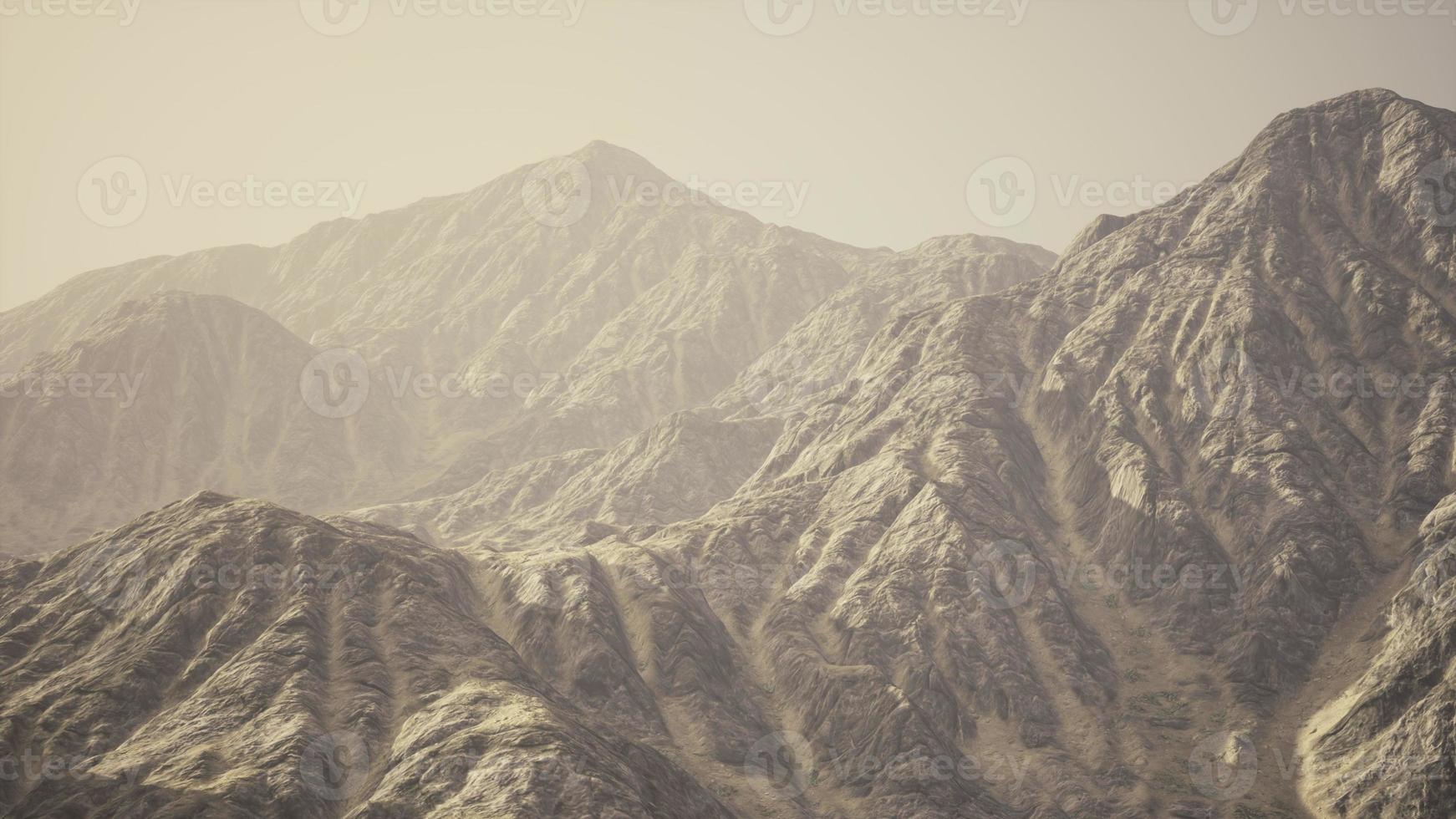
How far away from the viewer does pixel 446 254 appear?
198m

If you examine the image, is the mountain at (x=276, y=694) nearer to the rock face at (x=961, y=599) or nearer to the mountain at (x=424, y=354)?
the rock face at (x=961, y=599)

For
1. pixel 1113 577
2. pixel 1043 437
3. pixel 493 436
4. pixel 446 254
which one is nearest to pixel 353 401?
pixel 493 436

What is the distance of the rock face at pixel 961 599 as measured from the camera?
35.8 meters

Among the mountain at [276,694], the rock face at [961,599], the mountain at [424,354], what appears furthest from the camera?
the mountain at [424,354]

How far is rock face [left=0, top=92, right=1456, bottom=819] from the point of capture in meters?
35.8

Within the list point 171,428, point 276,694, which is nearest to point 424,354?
point 171,428

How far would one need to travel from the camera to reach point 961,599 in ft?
193

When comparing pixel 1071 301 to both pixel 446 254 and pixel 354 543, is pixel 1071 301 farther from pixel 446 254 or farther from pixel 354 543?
pixel 446 254

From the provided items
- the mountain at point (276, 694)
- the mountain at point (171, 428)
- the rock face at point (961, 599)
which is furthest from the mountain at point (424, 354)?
the mountain at point (276, 694)

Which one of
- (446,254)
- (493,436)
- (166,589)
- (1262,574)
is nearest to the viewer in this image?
(166,589)

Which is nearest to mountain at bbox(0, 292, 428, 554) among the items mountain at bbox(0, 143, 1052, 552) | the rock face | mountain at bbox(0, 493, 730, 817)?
mountain at bbox(0, 143, 1052, 552)

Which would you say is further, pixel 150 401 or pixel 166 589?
pixel 150 401

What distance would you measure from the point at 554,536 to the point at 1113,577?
58.1 meters

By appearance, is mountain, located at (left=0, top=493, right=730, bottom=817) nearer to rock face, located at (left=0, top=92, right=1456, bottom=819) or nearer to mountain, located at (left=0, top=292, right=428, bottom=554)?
rock face, located at (left=0, top=92, right=1456, bottom=819)
